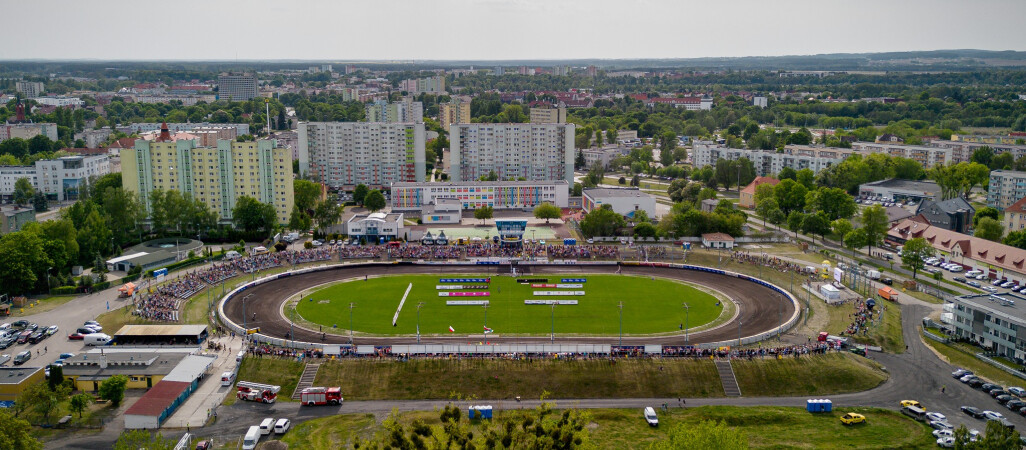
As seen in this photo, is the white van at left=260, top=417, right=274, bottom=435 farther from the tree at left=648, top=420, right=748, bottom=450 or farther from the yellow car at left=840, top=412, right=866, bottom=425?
the yellow car at left=840, top=412, right=866, bottom=425

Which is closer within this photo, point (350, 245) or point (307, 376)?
point (307, 376)

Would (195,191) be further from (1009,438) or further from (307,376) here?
(1009,438)

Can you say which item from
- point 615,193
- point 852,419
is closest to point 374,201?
point 615,193

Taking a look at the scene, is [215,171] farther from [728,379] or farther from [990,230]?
[990,230]

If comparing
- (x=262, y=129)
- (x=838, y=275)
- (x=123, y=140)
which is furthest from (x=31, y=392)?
(x=262, y=129)

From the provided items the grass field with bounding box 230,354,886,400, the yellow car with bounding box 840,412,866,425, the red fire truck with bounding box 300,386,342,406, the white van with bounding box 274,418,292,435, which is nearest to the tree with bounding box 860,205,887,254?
the grass field with bounding box 230,354,886,400
